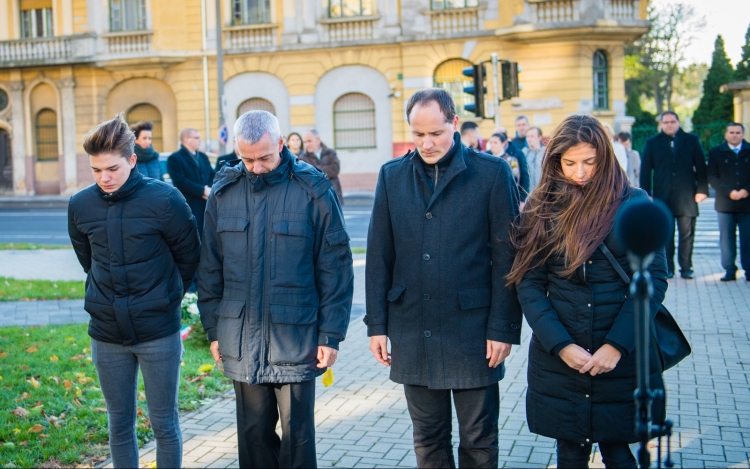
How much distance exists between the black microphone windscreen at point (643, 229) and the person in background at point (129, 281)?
8.48ft

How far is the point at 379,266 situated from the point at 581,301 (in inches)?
40.5

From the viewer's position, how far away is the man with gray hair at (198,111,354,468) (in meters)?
4.27

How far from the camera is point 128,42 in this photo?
111 ft

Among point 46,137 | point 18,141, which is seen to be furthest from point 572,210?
point 18,141

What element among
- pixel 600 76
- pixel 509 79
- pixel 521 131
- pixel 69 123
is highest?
pixel 600 76

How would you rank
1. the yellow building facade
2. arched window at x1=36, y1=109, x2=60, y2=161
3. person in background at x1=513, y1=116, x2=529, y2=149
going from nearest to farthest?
person in background at x1=513, y1=116, x2=529, y2=149 → the yellow building facade → arched window at x1=36, y1=109, x2=60, y2=161

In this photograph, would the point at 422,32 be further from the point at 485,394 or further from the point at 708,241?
the point at 485,394

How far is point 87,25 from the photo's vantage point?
3447 cm

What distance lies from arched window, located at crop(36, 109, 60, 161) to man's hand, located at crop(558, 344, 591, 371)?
35.0 meters

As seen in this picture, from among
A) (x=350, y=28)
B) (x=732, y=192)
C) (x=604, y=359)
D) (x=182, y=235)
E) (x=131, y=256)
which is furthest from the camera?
(x=350, y=28)

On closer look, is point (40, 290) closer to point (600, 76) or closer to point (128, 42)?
point (600, 76)

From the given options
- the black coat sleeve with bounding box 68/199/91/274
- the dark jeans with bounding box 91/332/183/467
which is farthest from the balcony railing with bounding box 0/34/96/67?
the dark jeans with bounding box 91/332/183/467

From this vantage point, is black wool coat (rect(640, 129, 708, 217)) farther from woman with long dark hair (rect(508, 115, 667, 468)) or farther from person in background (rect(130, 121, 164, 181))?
woman with long dark hair (rect(508, 115, 667, 468))

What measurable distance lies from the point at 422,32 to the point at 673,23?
Result: 2314 cm
